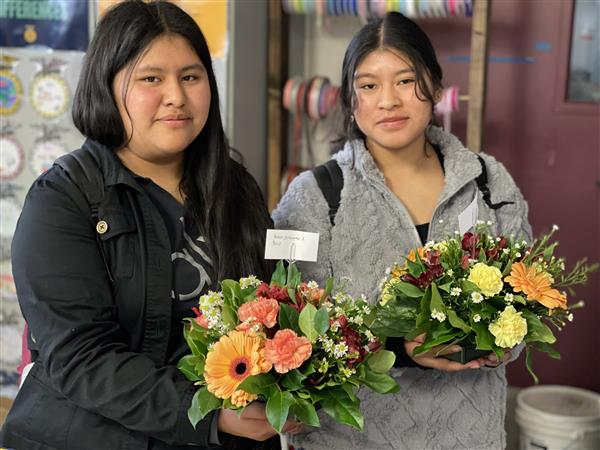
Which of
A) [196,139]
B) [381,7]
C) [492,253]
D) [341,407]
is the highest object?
[381,7]

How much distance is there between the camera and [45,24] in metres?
3.24

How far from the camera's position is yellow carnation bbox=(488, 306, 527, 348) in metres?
1.53

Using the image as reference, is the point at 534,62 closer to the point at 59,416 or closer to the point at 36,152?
the point at 36,152

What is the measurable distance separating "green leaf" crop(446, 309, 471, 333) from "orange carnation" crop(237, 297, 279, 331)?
392mm

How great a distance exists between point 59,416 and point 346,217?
779mm

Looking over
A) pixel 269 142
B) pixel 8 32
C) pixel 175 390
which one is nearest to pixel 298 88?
pixel 269 142

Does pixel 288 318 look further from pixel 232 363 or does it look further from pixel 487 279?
pixel 487 279

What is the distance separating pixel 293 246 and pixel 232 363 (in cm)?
36

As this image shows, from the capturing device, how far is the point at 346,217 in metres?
1.84

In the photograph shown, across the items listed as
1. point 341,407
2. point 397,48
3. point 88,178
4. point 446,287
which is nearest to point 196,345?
point 341,407

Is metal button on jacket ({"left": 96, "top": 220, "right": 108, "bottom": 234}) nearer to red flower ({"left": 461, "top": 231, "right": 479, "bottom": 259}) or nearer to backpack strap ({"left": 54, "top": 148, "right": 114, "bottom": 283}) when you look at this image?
backpack strap ({"left": 54, "top": 148, "right": 114, "bottom": 283})

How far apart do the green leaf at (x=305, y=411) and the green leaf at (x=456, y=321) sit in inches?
14.8

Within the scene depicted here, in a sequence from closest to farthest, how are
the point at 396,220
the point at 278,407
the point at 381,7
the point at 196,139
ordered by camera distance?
the point at 278,407 → the point at 196,139 → the point at 396,220 → the point at 381,7

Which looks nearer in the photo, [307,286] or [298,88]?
[307,286]
